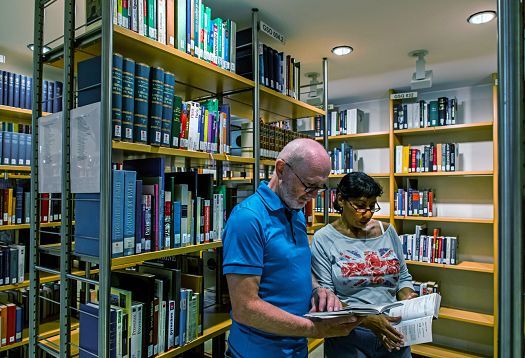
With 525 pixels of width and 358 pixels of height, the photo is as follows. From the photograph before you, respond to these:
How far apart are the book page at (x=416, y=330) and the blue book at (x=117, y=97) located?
1.40 metres

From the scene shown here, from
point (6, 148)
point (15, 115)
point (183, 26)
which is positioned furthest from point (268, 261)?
point (15, 115)

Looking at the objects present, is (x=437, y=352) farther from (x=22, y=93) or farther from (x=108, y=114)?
(x=22, y=93)

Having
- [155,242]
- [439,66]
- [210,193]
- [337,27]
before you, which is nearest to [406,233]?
[439,66]

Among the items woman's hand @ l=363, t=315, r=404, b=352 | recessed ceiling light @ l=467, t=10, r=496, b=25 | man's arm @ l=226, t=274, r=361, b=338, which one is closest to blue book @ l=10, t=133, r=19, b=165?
man's arm @ l=226, t=274, r=361, b=338

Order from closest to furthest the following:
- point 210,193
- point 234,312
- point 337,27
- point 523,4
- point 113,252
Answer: point 523,4 < point 234,312 < point 113,252 < point 210,193 < point 337,27

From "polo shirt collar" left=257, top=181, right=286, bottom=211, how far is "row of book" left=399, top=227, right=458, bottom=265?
114 inches

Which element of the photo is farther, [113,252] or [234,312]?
[113,252]

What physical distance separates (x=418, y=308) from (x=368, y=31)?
181 cm

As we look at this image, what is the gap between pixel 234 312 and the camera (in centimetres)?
118

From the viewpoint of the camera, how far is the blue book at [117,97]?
1.42 meters

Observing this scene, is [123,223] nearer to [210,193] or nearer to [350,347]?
[210,193]

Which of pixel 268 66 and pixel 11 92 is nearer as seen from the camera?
pixel 268 66

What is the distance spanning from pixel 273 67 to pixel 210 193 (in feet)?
3.31

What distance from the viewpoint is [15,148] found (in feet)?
9.49
